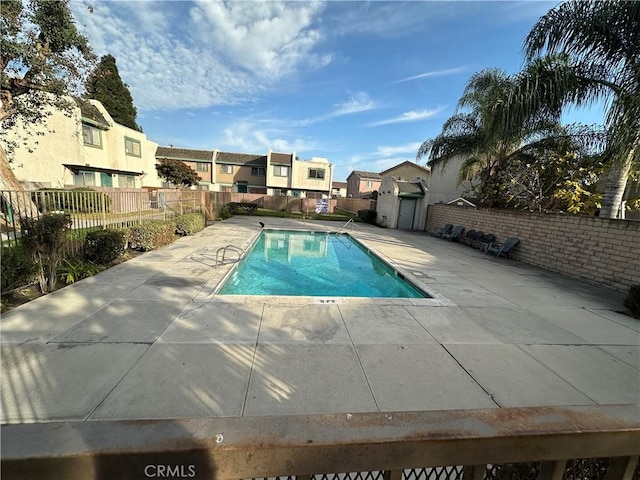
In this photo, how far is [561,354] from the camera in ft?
13.2

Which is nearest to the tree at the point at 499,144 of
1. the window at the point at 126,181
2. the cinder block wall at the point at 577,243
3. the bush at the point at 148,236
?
the cinder block wall at the point at 577,243

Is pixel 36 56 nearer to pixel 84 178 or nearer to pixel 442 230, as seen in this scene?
pixel 84 178

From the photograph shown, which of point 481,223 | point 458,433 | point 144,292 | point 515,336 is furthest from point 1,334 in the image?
point 481,223

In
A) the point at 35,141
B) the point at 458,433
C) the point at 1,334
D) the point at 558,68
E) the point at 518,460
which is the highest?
the point at 558,68

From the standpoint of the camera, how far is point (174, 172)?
1116 inches

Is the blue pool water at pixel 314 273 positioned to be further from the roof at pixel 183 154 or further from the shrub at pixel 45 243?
the roof at pixel 183 154

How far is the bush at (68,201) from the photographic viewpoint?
20.9 ft

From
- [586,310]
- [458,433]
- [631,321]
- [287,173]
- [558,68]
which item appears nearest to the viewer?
[458,433]

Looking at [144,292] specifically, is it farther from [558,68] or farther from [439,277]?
[558,68]

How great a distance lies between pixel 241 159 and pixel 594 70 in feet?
117

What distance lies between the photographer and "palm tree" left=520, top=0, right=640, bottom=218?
6816 millimetres

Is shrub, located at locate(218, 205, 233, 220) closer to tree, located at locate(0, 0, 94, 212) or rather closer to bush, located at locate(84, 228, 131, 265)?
tree, located at locate(0, 0, 94, 212)

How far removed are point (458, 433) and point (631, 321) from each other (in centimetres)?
725

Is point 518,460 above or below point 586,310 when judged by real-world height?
above
